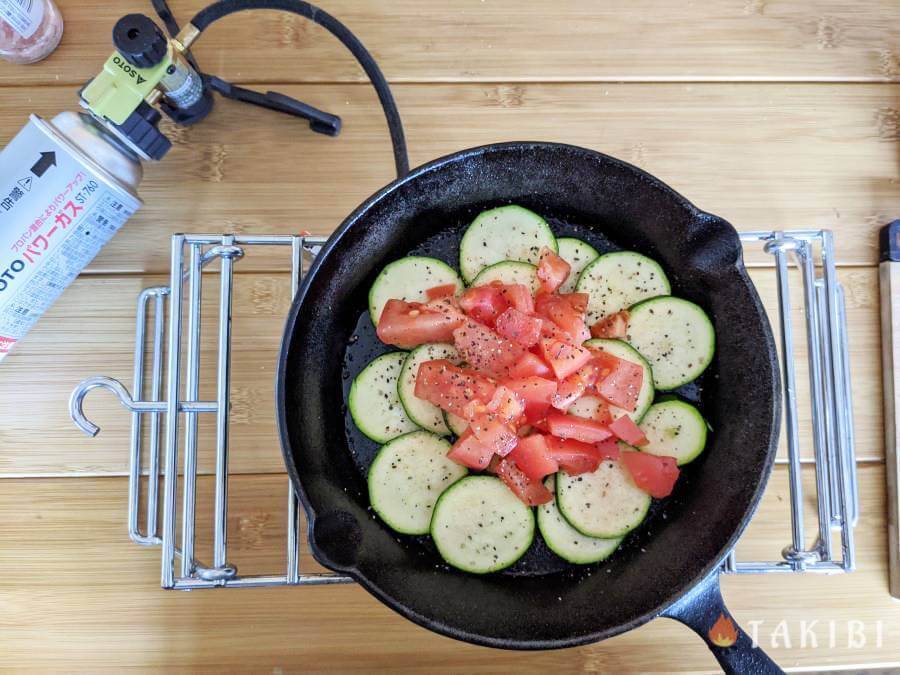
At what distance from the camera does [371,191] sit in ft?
4.48

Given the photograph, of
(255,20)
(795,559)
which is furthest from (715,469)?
(255,20)

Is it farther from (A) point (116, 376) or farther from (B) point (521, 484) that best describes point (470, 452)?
(A) point (116, 376)

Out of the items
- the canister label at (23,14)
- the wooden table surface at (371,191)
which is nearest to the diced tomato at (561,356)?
the wooden table surface at (371,191)

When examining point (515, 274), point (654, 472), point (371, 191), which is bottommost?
point (654, 472)

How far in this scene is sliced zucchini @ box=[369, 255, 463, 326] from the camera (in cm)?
112

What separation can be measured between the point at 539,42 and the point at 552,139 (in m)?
0.21

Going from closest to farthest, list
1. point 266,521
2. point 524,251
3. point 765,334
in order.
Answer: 1. point 765,334
2. point 524,251
3. point 266,521

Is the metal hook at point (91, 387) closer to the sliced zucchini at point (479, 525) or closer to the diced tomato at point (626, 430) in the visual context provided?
the sliced zucchini at point (479, 525)

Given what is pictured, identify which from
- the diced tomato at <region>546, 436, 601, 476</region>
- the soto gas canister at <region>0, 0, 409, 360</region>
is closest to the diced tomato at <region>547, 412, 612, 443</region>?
the diced tomato at <region>546, 436, 601, 476</region>

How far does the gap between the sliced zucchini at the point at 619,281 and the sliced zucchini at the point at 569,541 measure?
31 centimetres

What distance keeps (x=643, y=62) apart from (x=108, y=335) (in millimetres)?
1222

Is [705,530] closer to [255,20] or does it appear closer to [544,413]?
[544,413]

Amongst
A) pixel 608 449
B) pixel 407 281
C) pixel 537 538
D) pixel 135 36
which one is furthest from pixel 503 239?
pixel 135 36

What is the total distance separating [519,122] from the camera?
138cm
